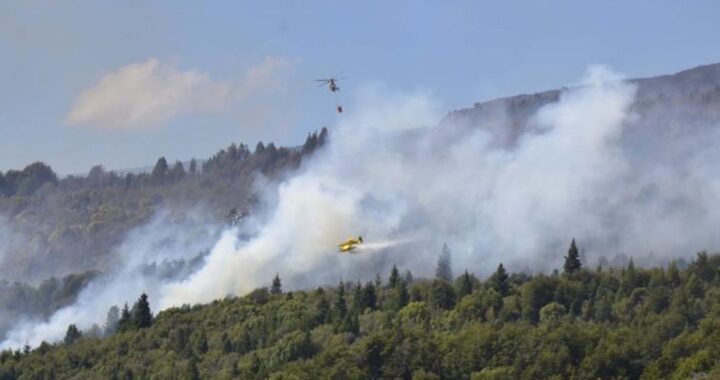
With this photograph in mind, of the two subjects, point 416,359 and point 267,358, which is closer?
point 416,359

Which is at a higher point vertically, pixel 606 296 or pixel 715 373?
pixel 606 296

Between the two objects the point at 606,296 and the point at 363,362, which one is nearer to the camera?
the point at 363,362


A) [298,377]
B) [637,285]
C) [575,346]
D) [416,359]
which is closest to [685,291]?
[637,285]

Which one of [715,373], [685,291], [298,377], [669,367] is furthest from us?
[685,291]

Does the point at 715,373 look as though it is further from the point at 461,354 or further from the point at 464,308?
the point at 464,308

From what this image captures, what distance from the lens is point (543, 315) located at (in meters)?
190

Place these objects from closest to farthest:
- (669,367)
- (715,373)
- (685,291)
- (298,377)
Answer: (715,373)
(669,367)
(298,377)
(685,291)

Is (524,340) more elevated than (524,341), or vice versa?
(524,340)

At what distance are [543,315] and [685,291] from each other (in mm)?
17621

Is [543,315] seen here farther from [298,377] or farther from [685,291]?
[298,377]

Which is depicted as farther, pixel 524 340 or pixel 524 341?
pixel 524 340

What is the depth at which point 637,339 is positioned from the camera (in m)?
168

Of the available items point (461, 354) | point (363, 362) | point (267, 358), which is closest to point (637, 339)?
point (461, 354)

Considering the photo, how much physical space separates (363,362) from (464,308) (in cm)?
2463
